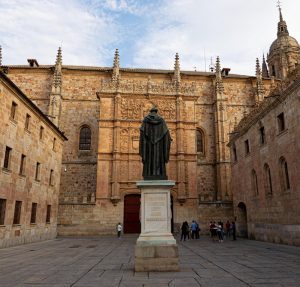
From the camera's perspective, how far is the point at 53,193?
24453mm

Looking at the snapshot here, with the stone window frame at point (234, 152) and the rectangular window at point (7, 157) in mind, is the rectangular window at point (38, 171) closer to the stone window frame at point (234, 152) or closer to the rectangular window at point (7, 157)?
the rectangular window at point (7, 157)

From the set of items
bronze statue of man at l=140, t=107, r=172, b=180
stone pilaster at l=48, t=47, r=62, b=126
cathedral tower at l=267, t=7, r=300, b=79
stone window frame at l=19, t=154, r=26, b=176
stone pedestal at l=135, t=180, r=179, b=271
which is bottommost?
stone pedestal at l=135, t=180, r=179, b=271

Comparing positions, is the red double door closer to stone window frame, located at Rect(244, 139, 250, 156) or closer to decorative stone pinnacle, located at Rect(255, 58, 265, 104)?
stone window frame, located at Rect(244, 139, 250, 156)

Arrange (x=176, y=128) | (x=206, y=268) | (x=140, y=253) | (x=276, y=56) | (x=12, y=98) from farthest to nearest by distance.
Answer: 1. (x=276, y=56)
2. (x=176, y=128)
3. (x=12, y=98)
4. (x=206, y=268)
5. (x=140, y=253)

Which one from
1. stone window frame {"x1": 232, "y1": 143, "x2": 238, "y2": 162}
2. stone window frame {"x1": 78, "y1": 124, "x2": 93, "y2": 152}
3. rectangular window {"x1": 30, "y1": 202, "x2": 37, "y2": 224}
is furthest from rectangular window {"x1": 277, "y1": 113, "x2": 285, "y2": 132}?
stone window frame {"x1": 78, "y1": 124, "x2": 93, "y2": 152}

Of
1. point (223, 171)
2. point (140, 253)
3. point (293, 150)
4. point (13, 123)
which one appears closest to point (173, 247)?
point (140, 253)

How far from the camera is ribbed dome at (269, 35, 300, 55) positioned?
5128 cm

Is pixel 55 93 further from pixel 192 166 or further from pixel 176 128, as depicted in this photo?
pixel 192 166

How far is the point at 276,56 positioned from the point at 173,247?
51496mm

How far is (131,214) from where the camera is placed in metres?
27.0

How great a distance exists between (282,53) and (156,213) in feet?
165

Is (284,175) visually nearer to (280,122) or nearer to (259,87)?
(280,122)

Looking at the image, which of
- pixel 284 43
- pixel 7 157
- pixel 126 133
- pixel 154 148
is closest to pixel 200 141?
pixel 126 133

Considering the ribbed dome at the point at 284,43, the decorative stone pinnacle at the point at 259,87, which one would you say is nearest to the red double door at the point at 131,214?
the decorative stone pinnacle at the point at 259,87
